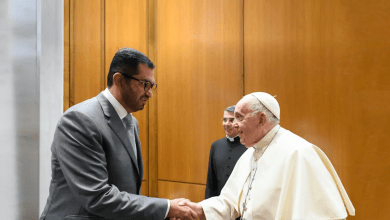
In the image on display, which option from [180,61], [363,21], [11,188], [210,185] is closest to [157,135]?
[180,61]

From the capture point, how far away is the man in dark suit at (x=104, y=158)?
6.05 feet

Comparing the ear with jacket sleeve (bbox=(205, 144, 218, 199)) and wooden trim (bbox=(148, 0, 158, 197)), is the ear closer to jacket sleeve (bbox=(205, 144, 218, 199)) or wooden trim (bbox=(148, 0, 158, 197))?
jacket sleeve (bbox=(205, 144, 218, 199))

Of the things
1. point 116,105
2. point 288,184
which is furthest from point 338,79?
point 116,105

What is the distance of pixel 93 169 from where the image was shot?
1.85 m

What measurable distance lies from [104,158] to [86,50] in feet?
9.84

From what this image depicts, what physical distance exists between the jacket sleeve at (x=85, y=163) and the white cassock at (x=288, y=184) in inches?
34.9

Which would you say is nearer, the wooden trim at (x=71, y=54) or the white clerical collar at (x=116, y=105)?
the white clerical collar at (x=116, y=105)

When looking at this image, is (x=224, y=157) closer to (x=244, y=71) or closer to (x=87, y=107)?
(x=244, y=71)

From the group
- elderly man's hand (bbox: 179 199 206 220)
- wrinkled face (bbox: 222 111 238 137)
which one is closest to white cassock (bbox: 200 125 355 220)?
elderly man's hand (bbox: 179 199 206 220)

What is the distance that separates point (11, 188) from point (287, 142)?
7.52ft

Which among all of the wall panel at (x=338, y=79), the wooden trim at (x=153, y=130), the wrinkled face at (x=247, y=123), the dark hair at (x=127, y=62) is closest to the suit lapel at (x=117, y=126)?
the dark hair at (x=127, y=62)

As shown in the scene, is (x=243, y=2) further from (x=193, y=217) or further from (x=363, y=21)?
(x=193, y=217)

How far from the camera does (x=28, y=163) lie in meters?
3.11

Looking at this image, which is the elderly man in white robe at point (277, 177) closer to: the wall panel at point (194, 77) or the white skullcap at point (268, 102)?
the white skullcap at point (268, 102)
